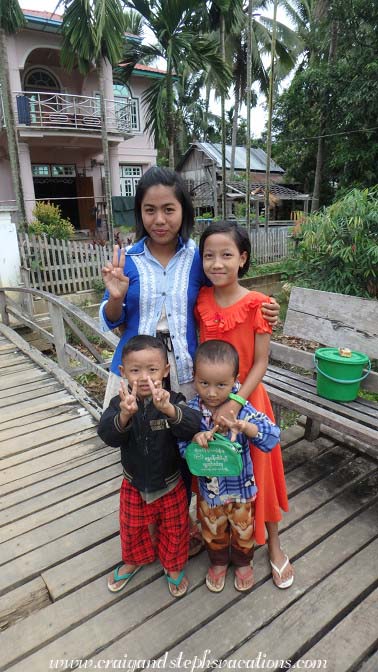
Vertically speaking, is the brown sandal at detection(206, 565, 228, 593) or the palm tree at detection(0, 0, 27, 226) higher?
the palm tree at detection(0, 0, 27, 226)

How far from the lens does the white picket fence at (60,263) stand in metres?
7.50

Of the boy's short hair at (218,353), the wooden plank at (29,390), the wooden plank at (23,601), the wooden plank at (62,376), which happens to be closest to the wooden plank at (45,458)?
the wooden plank at (62,376)

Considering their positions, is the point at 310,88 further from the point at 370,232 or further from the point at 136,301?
the point at 136,301

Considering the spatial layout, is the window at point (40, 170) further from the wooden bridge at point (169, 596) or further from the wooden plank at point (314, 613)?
the wooden plank at point (314, 613)

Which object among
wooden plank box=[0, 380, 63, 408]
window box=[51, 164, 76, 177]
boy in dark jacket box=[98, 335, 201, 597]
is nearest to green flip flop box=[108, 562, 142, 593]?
boy in dark jacket box=[98, 335, 201, 597]

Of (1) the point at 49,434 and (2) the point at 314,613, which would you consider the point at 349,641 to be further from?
(1) the point at 49,434

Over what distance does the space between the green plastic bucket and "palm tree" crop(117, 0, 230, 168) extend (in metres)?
7.60

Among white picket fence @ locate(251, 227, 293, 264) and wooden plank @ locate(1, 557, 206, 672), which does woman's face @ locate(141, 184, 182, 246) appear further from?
white picket fence @ locate(251, 227, 293, 264)

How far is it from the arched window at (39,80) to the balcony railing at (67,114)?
456mm

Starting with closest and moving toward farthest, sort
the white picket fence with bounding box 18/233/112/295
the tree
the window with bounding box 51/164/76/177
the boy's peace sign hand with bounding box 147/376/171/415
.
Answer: the boy's peace sign hand with bounding box 147/376/171/415 → the white picket fence with bounding box 18/233/112/295 → the tree → the window with bounding box 51/164/76/177

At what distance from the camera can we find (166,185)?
61.0 inches

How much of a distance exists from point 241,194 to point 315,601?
1756cm

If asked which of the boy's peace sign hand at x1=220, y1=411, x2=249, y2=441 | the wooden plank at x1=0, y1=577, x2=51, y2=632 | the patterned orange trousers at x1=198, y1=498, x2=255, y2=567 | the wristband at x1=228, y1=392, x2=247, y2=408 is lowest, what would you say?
the wooden plank at x1=0, y1=577, x2=51, y2=632

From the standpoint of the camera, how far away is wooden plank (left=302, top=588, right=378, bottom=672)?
4.82 ft
